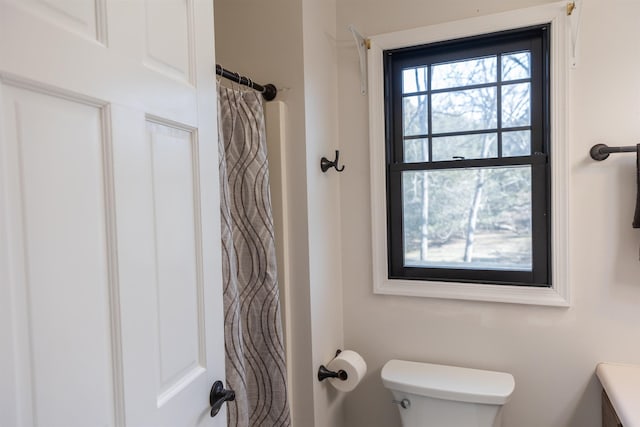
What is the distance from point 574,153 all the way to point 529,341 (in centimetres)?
74

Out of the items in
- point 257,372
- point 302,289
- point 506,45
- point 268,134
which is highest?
point 506,45

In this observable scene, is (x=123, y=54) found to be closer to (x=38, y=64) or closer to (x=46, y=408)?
(x=38, y=64)

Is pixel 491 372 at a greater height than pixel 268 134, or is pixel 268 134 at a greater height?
pixel 268 134

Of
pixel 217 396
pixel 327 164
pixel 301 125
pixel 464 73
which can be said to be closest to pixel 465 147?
pixel 464 73

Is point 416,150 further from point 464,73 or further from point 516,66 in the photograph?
point 516,66

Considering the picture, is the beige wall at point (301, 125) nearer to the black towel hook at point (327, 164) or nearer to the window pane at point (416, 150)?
the black towel hook at point (327, 164)

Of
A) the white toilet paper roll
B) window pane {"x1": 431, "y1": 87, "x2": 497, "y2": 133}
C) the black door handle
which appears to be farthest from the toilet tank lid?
window pane {"x1": 431, "y1": 87, "x2": 497, "y2": 133}

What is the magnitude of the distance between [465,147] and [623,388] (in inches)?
38.8

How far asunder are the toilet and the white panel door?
0.83 metres

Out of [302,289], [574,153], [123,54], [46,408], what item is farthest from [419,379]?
[123,54]

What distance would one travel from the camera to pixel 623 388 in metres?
1.27

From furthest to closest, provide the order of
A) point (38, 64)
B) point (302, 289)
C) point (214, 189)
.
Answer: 1. point (302, 289)
2. point (214, 189)
3. point (38, 64)

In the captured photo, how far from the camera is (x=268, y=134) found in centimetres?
148

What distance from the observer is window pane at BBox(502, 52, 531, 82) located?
154 cm
